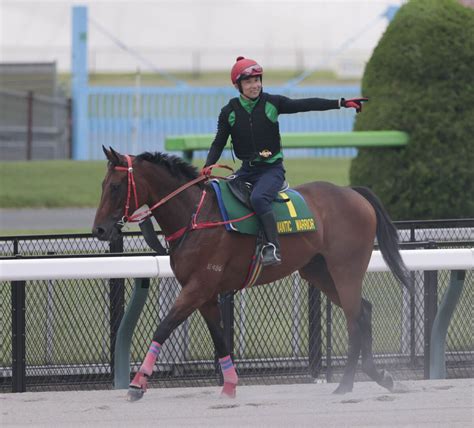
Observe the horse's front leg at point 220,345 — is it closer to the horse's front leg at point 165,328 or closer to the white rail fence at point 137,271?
the horse's front leg at point 165,328

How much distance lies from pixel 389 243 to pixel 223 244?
47.2 inches

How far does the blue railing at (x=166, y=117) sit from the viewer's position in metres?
22.4

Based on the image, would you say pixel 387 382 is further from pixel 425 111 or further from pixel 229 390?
pixel 425 111

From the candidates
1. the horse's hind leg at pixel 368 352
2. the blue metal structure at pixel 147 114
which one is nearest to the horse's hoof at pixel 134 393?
the horse's hind leg at pixel 368 352

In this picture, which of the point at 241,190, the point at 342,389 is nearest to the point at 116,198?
the point at 241,190

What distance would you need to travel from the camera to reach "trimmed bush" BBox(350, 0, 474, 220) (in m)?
12.1

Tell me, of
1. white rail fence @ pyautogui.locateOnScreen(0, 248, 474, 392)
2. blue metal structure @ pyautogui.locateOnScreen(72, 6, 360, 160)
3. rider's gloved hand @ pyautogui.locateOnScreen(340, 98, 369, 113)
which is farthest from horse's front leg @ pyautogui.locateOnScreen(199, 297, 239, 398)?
blue metal structure @ pyautogui.locateOnScreen(72, 6, 360, 160)

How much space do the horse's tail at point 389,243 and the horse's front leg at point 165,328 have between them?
1317mm

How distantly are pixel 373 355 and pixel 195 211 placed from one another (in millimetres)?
1866

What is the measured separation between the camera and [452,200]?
474 inches

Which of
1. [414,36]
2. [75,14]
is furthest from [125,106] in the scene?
[414,36]

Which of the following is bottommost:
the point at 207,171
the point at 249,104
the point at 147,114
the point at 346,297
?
the point at 346,297

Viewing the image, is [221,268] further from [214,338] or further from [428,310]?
[428,310]

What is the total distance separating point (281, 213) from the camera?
718 cm
